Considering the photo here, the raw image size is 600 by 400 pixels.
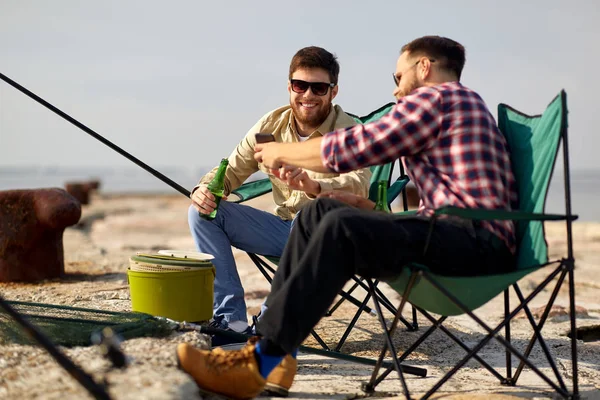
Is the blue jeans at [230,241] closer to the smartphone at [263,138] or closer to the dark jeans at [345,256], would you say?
the smartphone at [263,138]

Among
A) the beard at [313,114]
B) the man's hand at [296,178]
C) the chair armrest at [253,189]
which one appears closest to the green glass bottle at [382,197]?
the man's hand at [296,178]

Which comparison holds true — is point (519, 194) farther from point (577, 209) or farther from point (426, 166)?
point (577, 209)

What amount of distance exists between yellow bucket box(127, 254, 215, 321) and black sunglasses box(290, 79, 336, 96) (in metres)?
A: 1.03

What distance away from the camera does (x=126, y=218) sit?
1404cm

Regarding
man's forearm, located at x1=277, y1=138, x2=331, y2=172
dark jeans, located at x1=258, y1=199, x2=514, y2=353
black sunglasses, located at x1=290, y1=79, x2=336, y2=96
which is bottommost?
dark jeans, located at x1=258, y1=199, x2=514, y2=353

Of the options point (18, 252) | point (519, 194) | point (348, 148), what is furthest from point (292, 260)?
point (18, 252)

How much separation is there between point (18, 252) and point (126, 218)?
8827mm

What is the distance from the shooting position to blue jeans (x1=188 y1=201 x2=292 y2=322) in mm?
3586

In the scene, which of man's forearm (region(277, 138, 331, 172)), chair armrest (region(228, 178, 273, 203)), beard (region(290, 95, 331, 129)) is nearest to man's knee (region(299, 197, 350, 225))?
man's forearm (region(277, 138, 331, 172))

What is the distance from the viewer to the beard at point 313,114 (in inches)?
147

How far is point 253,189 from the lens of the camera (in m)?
4.07

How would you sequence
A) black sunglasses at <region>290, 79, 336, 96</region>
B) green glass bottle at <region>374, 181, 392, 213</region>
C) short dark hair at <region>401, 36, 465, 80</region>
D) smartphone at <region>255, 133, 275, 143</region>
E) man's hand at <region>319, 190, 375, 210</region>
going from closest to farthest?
1. short dark hair at <region>401, 36, 465, 80</region>
2. smartphone at <region>255, 133, 275, 143</region>
3. man's hand at <region>319, 190, 375, 210</region>
4. green glass bottle at <region>374, 181, 392, 213</region>
5. black sunglasses at <region>290, 79, 336, 96</region>

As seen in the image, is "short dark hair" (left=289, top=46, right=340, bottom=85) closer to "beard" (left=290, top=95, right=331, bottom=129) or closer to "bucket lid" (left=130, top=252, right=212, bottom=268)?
"beard" (left=290, top=95, right=331, bottom=129)

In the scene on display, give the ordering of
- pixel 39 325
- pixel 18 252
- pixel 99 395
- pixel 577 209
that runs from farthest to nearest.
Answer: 1. pixel 577 209
2. pixel 18 252
3. pixel 39 325
4. pixel 99 395
